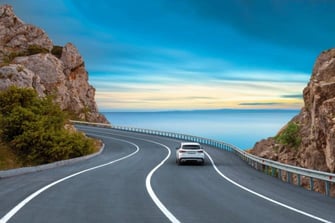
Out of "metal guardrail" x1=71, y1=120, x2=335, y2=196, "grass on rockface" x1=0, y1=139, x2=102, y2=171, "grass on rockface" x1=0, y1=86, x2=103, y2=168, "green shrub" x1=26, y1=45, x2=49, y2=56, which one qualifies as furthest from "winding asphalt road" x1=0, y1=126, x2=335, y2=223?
"green shrub" x1=26, y1=45, x2=49, y2=56

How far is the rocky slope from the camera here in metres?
24.0

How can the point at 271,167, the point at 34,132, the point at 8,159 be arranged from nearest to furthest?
the point at 271,167 → the point at 8,159 → the point at 34,132

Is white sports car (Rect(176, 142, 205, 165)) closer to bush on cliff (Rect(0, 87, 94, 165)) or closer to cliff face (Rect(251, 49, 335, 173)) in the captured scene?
cliff face (Rect(251, 49, 335, 173))

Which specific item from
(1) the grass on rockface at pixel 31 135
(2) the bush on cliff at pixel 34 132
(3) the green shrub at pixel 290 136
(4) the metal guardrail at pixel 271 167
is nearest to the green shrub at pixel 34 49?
(4) the metal guardrail at pixel 271 167

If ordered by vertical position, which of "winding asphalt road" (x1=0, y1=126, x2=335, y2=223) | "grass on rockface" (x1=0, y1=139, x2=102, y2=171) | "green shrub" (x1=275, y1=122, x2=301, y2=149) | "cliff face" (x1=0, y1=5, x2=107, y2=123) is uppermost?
"cliff face" (x1=0, y1=5, x2=107, y2=123)

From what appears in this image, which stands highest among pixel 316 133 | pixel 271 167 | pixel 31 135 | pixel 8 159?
pixel 316 133

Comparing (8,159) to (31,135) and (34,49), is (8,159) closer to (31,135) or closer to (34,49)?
(31,135)

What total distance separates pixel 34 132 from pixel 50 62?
56.5 meters

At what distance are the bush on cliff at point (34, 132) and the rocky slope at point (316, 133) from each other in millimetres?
17979

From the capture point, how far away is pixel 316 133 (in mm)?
26516

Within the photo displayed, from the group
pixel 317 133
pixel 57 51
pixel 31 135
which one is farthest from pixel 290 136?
pixel 57 51

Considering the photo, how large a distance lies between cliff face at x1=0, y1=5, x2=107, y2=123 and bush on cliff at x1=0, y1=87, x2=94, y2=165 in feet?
135

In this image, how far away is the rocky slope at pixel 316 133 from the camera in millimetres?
24016

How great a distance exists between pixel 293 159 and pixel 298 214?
2633 centimetres
